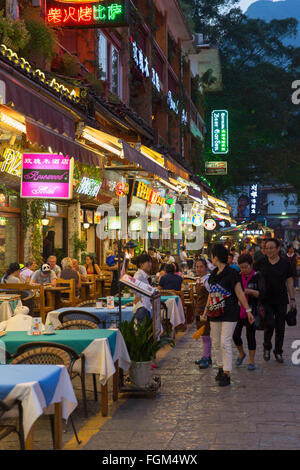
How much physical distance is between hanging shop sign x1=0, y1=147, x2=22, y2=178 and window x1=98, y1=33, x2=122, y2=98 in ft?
25.2

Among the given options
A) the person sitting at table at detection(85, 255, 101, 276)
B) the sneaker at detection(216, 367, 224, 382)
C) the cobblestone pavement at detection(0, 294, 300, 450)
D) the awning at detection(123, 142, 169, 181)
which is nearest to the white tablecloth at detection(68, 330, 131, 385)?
the cobblestone pavement at detection(0, 294, 300, 450)

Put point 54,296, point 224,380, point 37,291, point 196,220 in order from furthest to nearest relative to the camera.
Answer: point 196,220 → point 54,296 → point 37,291 → point 224,380

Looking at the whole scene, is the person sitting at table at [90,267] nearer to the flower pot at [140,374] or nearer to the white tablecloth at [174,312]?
the white tablecloth at [174,312]

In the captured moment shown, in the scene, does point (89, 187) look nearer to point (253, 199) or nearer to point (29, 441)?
point (29, 441)

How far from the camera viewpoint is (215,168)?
4597 centimetres

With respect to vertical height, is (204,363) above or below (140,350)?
below

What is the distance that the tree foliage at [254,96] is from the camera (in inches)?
2003

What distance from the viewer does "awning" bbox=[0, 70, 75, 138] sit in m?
8.66

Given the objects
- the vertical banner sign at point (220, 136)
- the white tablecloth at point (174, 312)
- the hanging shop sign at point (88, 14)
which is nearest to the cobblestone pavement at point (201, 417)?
the white tablecloth at point (174, 312)

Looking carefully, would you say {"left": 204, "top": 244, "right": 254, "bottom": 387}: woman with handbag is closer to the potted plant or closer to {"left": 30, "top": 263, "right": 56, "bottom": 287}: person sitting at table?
the potted plant

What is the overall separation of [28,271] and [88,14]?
6.24 metres

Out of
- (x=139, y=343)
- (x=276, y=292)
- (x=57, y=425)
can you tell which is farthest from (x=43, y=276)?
(x=57, y=425)

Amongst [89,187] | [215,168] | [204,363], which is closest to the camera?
[204,363]
